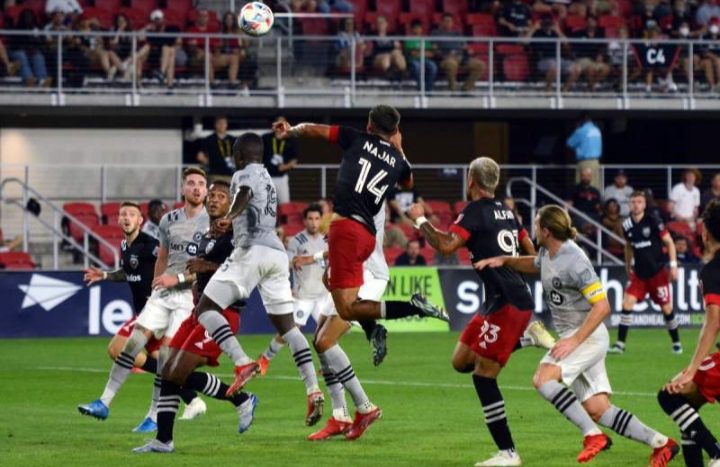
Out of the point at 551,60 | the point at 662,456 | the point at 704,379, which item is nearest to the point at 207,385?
the point at 662,456

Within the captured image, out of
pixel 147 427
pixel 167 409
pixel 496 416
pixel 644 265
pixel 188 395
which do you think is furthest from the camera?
pixel 644 265

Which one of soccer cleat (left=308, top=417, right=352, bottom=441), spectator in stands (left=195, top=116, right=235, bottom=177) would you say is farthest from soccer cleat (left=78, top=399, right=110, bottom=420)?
spectator in stands (left=195, top=116, right=235, bottom=177)

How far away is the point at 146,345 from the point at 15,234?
13675 mm

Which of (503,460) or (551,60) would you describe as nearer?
(503,460)

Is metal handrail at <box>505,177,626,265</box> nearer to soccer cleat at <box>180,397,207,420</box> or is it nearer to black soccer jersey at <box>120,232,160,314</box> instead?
black soccer jersey at <box>120,232,160,314</box>

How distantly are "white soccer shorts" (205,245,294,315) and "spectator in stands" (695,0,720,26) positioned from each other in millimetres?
23310

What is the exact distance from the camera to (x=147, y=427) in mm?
13484

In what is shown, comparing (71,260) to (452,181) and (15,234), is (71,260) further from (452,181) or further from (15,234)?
(452,181)

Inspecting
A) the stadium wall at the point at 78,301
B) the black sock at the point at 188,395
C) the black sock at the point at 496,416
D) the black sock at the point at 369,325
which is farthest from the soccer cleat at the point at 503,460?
the stadium wall at the point at 78,301

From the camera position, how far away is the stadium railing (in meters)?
29.2

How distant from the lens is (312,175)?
103 feet

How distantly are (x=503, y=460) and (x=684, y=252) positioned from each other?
19.3 m

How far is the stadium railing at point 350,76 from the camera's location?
29.2 metres

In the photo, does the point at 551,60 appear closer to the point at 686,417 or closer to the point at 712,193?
the point at 712,193
